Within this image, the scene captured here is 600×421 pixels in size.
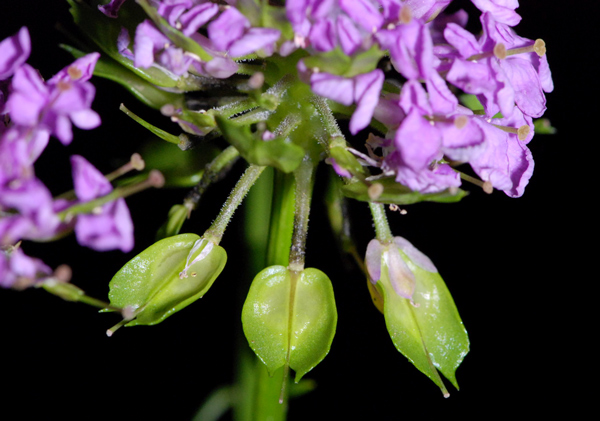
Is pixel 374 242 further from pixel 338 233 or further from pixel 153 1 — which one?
pixel 153 1

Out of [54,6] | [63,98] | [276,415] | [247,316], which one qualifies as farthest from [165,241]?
[54,6]

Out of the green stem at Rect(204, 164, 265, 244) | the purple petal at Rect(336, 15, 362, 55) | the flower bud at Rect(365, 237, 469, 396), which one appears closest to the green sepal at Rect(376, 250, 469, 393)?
the flower bud at Rect(365, 237, 469, 396)

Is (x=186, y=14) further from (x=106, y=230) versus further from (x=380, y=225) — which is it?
(x=380, y=225)

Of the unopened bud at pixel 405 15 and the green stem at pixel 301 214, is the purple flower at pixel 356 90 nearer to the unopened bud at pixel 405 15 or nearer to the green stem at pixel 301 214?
the unopened bud at pixel 405 15

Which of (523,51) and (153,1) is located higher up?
(153,1)

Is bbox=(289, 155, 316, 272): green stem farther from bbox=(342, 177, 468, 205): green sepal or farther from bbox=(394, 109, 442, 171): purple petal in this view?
bbox=(394, 109, 442, 171): purple petal

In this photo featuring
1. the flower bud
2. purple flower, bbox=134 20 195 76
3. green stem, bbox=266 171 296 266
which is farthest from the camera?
green stem, bbox=266 171 296 266
